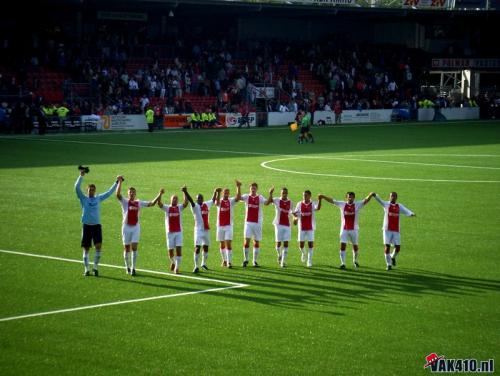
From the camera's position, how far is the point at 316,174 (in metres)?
37.0

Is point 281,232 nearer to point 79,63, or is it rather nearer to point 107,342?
point 107,342

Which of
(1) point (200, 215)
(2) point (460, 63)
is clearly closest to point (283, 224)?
(1) point (200, 215)

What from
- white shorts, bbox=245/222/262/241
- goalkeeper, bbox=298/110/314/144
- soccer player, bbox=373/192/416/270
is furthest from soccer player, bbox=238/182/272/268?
goalkeeper, bbox=298/110/314/144

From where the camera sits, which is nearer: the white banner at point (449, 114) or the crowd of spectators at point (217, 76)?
the crowd of spectators at point (217, 76)

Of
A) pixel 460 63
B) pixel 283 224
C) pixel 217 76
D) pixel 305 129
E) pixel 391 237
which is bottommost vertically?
pixel 391 237

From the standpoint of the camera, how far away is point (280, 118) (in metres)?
66.3

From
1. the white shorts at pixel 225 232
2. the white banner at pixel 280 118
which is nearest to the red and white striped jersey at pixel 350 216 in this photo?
the white shorts at pixel 225 232

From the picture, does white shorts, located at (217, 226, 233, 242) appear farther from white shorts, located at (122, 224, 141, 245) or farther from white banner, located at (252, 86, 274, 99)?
white banner, located at (252, 86, 274, 99)

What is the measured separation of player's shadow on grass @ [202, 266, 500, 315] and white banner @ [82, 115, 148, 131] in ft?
130

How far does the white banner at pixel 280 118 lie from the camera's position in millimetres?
65812

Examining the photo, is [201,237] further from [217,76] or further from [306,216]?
[217,76]

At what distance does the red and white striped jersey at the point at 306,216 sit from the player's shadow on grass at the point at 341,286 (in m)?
0.93

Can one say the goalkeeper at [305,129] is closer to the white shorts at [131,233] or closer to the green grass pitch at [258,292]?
the green grass pitch at [258,292]

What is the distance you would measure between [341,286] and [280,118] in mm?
48681
